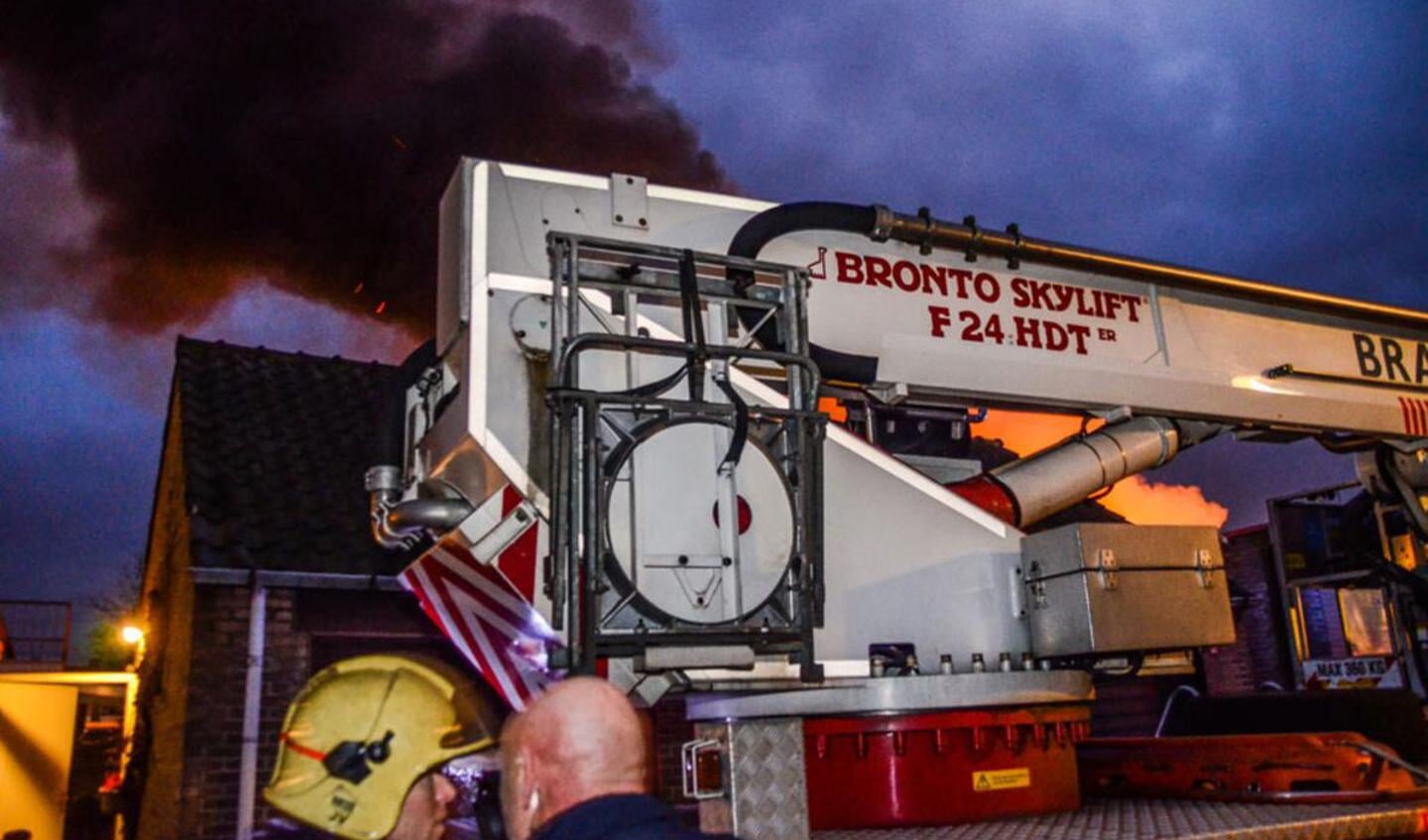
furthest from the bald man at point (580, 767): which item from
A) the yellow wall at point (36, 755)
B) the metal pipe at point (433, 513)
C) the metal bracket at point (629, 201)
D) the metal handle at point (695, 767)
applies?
the yellow wall at point (36, 755)

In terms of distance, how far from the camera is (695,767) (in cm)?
295

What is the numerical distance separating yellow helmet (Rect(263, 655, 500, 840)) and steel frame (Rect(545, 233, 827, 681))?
1.00 feet

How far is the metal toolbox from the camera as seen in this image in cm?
335

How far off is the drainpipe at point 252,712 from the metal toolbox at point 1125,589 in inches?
237

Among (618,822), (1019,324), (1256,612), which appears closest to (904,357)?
(1019,324)

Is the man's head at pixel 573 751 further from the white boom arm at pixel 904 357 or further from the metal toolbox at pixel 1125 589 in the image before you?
the metal toolbox at pixel 1125 589

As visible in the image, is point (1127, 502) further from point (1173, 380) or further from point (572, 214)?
point (572, 214)

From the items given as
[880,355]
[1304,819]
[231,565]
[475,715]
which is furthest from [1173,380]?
A: [231,565]

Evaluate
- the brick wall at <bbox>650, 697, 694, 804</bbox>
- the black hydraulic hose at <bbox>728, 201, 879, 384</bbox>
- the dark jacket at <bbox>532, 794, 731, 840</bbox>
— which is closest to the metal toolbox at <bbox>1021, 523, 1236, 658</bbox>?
the black hydraulic hose at <bbox>728, 201, 879, 384</bbox>

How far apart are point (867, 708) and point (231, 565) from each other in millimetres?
5887

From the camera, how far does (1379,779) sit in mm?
3641

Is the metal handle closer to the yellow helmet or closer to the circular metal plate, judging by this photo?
the circular metal plate

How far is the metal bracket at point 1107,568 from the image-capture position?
3.36 metres

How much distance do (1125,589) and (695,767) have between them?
55.4 inches
